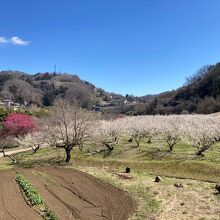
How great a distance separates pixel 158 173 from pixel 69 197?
996 cm

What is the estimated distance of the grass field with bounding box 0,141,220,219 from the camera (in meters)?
20.0

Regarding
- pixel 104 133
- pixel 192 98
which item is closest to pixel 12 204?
pixel 104 133

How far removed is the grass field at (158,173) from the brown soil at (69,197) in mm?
1060

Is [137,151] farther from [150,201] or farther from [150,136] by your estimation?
[150,201]

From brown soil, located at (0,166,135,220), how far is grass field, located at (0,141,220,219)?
1060 mm

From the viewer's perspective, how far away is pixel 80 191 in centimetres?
2402

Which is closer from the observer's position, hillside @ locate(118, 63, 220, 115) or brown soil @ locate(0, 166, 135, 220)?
brown soil @ locate(0, 166, 135, 220)

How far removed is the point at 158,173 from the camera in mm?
30109

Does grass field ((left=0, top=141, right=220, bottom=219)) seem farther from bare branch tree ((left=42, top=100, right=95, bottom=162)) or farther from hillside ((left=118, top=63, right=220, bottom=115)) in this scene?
hillside ((left=118, top=63, right=220, bottom=115))

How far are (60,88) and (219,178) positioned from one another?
6691 inches

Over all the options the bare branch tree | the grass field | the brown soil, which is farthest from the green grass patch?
the bare branch tree

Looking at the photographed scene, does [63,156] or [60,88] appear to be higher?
[60,88]

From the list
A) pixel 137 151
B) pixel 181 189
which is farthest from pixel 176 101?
pixel 181 189

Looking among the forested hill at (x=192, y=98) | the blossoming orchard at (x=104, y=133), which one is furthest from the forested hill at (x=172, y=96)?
the blossoming orchard at (x=104, y=133)
